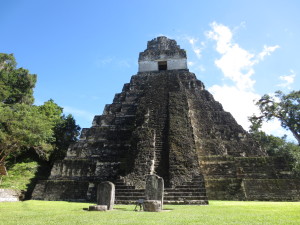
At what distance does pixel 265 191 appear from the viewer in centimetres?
923

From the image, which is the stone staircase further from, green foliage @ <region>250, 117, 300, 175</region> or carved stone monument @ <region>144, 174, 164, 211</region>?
green foliage @ <region>250, 117, 300, 175</region>

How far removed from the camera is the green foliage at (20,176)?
11.4 metres

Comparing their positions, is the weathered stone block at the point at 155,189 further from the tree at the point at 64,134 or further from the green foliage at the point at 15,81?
the green foliage at the point at 15,81

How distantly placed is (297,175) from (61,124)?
16.6 meters

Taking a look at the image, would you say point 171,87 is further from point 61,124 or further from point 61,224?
point 61,224

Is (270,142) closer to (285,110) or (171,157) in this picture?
(285,110)

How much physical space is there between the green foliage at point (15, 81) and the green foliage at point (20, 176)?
7162 mm

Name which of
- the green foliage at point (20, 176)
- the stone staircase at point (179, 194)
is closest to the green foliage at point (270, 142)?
the stone staircase at point (179, 194)

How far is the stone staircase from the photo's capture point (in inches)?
316

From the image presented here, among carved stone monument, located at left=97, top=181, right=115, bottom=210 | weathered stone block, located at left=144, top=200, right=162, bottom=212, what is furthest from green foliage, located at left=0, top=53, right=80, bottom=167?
weathered stone block, located at left=144, top=200, right=162, bottom=212

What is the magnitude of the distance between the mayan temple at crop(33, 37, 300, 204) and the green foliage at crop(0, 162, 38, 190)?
4.79 feet

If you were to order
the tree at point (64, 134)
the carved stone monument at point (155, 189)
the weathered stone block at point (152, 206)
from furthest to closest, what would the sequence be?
the tree at point (64, 134), the carved stone monument at point (155, 189), the weathered stone block at point (152, 206)

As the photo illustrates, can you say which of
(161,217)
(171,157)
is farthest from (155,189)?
(161,217)

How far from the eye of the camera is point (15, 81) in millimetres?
19000
